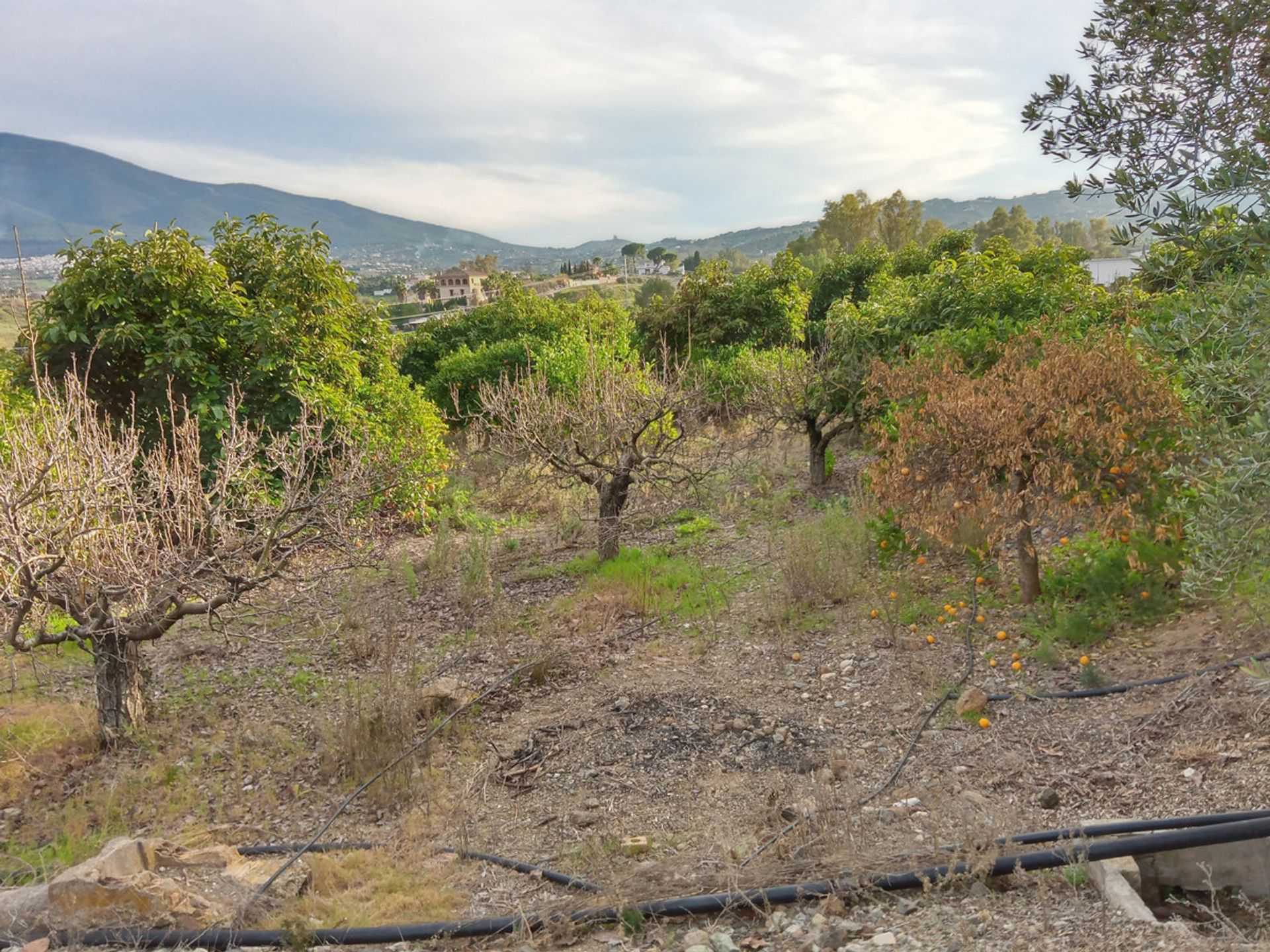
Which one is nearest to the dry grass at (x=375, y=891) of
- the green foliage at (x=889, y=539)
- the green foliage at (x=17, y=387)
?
the green foliage at (x=889, y=539)

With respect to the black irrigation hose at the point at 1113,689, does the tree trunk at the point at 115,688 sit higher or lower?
lower

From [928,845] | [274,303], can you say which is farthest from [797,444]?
[928,845]

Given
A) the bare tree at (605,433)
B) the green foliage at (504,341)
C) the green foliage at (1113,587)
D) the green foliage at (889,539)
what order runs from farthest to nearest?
1. the green foliage at (504,341)
2. the bare tree at (605,433)
3. the green foliage at (889,539)
4. the green foliage at (1113,587)

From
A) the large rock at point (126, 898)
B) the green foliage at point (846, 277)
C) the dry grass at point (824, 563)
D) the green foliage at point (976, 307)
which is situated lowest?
the large rock at point (126, 898)

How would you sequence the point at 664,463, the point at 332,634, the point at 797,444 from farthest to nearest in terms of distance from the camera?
the point at 797,444
the point at 664,463
the point at 332,634

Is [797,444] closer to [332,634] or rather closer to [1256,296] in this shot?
[332,634]

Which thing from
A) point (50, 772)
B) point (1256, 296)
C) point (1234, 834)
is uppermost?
point (1256, 296)

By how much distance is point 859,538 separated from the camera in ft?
23.7

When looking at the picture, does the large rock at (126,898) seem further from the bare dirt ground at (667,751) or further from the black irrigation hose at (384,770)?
the bare dirt ground at (667,751)

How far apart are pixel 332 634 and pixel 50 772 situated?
7.55 ft

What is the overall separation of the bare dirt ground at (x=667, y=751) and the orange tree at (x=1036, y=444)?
88cm

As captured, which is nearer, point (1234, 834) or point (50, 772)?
point (1234, 834)

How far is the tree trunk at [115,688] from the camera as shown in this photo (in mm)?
4922

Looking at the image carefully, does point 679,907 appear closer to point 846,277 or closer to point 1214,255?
point 1214,255
